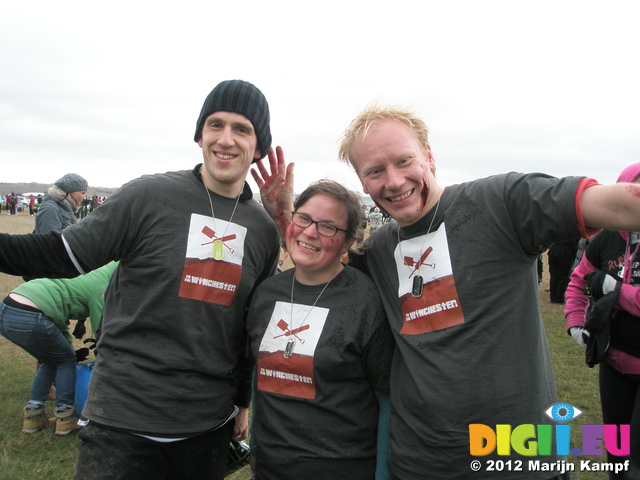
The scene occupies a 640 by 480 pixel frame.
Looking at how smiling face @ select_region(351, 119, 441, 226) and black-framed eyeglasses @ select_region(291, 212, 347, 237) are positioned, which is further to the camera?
black-framed eyeglasses @ select_region(291, 212, 347, 237)

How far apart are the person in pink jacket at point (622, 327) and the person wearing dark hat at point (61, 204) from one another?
605 cm

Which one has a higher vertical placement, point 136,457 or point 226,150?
point 226,150

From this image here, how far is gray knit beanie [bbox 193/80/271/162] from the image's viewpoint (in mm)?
2201

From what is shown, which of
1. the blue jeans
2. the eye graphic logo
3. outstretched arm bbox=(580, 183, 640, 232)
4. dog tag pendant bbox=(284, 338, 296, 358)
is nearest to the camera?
outstretched arm bbox=(580, 183, 640, 232)

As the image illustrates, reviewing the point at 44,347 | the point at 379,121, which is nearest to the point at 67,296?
the point at 44,347

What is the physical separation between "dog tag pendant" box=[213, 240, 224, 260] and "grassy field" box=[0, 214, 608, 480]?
2.47m

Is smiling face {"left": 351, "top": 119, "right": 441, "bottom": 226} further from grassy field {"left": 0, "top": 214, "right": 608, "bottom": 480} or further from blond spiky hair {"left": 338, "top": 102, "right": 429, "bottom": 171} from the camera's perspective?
grassy field {"left": 0, "top": 214, "right": 608, "bottom": 480}

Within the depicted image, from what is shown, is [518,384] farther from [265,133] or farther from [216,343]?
[265,133]

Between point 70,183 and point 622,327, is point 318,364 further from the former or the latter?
point 70,183

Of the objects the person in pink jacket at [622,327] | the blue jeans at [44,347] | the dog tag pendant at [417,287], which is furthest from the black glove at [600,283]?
the blue jeans at [44,347]

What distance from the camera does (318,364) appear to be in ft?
6.24

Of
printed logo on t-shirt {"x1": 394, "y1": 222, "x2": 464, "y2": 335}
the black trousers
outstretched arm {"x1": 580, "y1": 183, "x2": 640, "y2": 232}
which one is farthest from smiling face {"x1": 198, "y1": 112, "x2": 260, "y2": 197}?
outstretched arm {"x1": 580, "y1": 183, "x2": 640, "y2": 232}

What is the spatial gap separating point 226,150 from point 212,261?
57 cm

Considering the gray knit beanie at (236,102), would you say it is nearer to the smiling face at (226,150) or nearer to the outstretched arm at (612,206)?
the smiling face at (226,150)
